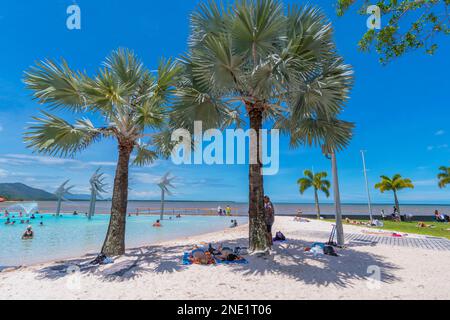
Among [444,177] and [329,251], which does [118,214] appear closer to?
[329,251]

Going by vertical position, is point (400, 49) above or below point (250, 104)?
above

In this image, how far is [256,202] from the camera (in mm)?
7461

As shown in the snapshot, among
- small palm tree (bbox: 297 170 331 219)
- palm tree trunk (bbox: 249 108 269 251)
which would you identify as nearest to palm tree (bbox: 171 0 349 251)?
palm tree trunk (bbox: 249 108 269 251)

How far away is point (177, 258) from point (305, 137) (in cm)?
626

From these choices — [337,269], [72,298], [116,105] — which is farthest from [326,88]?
[72,298]

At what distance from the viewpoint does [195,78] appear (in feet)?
25.6

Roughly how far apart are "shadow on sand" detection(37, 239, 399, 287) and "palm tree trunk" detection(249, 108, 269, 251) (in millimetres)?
528

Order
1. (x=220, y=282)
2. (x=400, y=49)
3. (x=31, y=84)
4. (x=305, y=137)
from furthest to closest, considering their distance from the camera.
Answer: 1. (x=305, y=137)
2. (x=31, y=84)
3. (x=400, y=49)
4. (x=220, y=282)

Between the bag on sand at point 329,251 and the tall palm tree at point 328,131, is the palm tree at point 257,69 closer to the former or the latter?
the tall palm tree at point 328,131

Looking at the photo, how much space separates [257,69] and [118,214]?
652 centimetres

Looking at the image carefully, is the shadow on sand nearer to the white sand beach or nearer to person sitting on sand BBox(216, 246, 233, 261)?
the white sand beach

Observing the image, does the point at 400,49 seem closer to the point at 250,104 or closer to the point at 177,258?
the point at 250,104

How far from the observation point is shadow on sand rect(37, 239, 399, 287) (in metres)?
5.61

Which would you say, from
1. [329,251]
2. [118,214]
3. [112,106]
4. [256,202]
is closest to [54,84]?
[112,106]
